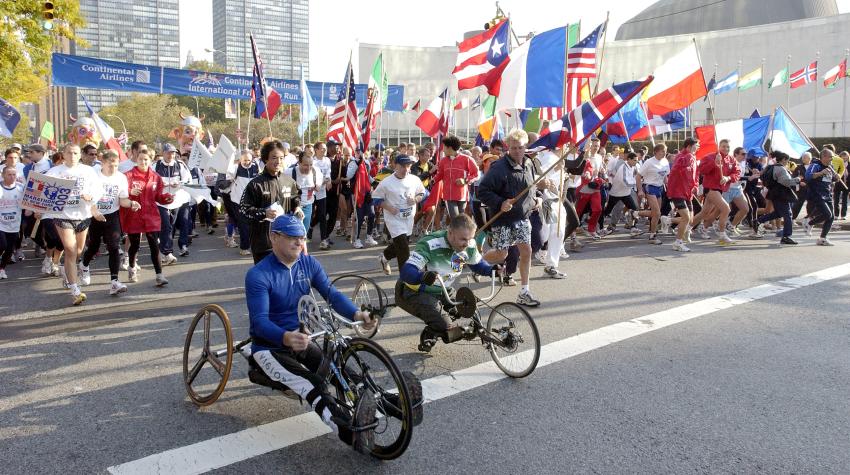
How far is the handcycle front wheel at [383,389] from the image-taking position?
3.39 meters

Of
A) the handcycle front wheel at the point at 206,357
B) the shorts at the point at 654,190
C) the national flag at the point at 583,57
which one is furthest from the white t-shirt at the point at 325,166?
the handcycle front wheel at the point at 206,357

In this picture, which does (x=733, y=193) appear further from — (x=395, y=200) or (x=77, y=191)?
(x=77, y=191)

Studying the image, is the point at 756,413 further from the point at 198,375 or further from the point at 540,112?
the point at 540,112

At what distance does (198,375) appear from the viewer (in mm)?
4395

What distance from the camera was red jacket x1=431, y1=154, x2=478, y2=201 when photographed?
9.77 meters

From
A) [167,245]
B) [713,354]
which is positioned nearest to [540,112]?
[167,245]

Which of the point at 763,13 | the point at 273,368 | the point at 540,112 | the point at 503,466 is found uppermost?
the point at 763,13

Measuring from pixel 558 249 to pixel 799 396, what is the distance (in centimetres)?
439

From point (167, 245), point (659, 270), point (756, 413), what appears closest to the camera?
point (756, 413)

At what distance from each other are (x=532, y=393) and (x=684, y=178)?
7806 millimetres

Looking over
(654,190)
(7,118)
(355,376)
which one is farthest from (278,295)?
(7,118)

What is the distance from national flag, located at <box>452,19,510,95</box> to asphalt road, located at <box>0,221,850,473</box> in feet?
19.4

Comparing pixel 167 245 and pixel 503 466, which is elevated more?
pixel 167 245

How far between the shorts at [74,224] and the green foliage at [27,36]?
14011mm
